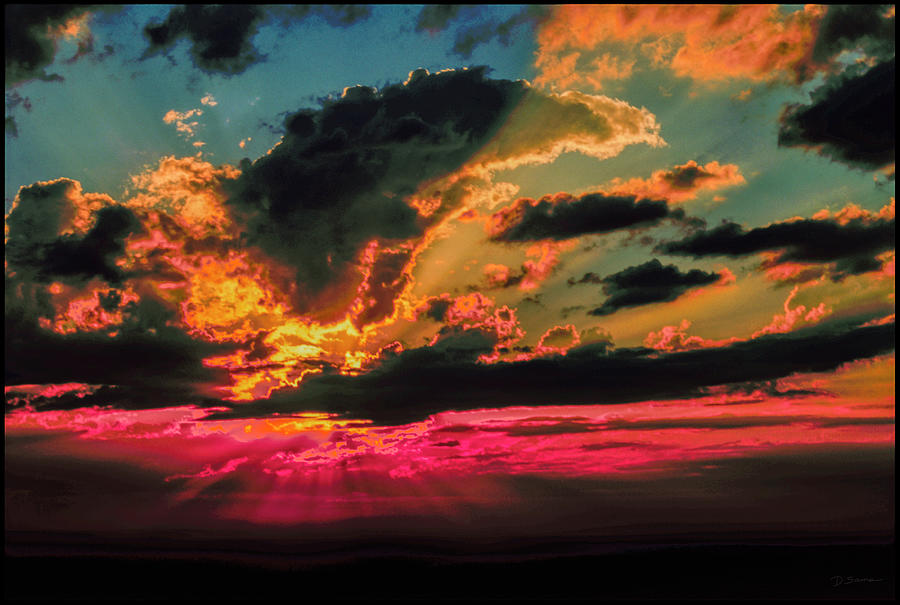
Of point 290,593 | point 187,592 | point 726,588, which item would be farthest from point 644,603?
point 187,592

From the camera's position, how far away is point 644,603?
89.4 ft

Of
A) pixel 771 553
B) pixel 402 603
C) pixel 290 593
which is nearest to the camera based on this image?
pixel 402 603

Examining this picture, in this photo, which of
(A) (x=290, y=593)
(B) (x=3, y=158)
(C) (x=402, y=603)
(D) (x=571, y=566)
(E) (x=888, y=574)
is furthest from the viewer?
(D) (x=571, y=566)

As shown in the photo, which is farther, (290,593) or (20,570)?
(20,570)

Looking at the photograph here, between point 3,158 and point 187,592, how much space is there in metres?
57.0

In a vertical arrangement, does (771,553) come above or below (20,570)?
below

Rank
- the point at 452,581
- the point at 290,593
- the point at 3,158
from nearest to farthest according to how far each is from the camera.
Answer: the point at 3,158
the point at 290,593
the point at 452,581

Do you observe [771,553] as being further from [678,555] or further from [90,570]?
[90,570]

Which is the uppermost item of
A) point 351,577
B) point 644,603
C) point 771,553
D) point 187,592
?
point 644,603

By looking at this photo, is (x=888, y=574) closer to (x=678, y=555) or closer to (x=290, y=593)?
(x=290, y=593)

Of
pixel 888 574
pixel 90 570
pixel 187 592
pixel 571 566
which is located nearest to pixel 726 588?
pixel 571 566

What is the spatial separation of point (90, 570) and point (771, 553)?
106871 millimetres

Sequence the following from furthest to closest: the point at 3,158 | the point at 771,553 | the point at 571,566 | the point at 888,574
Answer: the point at 771,553 → the point at 571,566 → the point at 888,574 → the point at 3,158

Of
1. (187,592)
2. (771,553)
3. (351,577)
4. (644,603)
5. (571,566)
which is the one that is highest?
(644,603)
